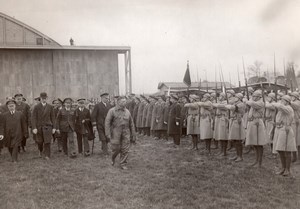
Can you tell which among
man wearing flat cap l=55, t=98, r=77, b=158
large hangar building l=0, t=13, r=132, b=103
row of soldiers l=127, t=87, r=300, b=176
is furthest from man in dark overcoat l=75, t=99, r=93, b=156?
large hangar building l=0, t=13, r=132, b=103

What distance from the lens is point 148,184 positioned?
8258 mm

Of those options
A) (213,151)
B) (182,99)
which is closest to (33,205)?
(213,151)

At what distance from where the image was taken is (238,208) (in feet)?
21.3

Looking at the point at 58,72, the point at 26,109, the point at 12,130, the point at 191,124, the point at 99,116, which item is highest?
the point at 58,72

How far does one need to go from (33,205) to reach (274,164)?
6.75 m

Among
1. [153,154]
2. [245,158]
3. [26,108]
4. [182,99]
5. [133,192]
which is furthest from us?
[182,99]

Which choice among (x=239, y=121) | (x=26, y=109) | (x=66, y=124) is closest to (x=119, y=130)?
(x=66, y=124)

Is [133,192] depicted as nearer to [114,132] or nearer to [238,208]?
[238,208]

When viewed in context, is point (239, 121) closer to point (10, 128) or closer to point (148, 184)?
point (148, 184)

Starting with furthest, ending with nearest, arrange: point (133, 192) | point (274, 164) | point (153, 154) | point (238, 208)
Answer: point (153, 154) < point (274, 164) < point (133, 192) < point (238, 208)

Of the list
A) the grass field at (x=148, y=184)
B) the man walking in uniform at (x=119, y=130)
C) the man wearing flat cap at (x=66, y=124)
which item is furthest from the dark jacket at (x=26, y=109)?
the man walking in uniform at (x=119, y=130)

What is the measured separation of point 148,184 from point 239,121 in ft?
13.4

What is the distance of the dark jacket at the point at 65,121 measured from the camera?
12.7 m

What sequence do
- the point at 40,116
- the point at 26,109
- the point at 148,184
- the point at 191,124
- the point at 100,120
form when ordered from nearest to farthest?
the point at 148,184
the point at 40,116
the point at 100,120
the point at 191,124
the point at 26,109
